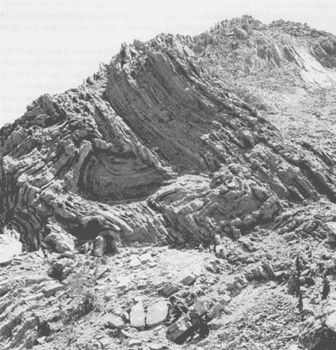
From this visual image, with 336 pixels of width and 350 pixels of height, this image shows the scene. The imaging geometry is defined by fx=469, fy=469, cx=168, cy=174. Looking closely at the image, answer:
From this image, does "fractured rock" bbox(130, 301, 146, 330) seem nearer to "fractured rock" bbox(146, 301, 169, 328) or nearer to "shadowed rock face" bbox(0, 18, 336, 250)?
"fractured rock" bbox(146, 301, 169, 328)

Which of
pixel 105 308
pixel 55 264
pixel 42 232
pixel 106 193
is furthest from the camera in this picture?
pixel 106 193

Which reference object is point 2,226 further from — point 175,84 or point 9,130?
point 175,84

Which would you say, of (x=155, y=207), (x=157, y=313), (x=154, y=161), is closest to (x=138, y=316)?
(x=157, y=313)

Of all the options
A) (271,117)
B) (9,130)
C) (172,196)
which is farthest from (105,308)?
(271,117)

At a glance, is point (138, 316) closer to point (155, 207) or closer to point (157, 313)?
point (157, 313)

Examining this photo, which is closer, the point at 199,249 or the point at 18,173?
the point at 199,249

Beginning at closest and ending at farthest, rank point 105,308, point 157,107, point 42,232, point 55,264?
point 105,308, point 55,264, point 42,232, point 157,107

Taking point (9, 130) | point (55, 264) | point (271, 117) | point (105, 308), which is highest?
point (9, 130)

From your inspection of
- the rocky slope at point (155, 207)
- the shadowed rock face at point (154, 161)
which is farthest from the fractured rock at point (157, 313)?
the shadowed rock face at point (154, 161)
